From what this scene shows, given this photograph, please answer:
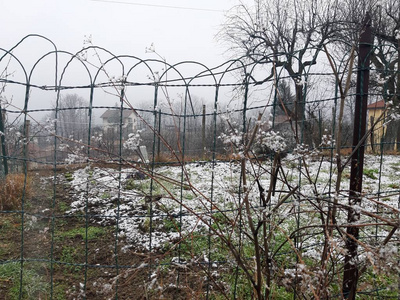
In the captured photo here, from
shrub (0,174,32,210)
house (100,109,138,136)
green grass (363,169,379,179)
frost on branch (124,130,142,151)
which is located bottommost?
shrub (0,174,32,210)

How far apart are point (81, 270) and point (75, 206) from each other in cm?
213

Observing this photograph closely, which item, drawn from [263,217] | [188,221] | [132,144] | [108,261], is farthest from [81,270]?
[263,217]

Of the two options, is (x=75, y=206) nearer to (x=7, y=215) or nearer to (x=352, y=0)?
(x=7, y=215)

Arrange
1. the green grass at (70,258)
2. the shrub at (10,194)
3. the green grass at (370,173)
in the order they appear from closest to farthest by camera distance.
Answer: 1. the green grass at (70,258)
2. the shrub at (10,194)
3. the green grass at (370,173)

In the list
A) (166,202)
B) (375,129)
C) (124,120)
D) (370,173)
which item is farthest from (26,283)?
(370,173)

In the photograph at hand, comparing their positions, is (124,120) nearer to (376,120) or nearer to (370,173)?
(376,120)

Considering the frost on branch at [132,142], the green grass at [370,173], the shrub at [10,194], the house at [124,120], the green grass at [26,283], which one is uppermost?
the house at [124,120]

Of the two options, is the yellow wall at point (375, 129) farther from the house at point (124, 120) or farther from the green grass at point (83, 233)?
the green grass at point (83, 233)

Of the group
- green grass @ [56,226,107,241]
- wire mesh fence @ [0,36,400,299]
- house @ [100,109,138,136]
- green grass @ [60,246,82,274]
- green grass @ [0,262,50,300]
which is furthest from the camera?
green grass @ [56,226,107,241]

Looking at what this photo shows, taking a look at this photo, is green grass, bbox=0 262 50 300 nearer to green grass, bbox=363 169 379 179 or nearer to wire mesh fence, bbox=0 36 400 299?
wire mesh fence, bbox=0 36 400 299

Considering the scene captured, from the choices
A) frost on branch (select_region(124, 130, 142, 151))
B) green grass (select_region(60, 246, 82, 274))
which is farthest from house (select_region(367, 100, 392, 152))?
green grass (select_region(60, 246, 82, 274))

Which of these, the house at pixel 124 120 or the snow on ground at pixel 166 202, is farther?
the snow on ground at pixel 166 202

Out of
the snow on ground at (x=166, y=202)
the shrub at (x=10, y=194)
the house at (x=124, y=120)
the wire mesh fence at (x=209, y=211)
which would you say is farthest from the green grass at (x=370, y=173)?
the shrub at (x=10, y=194)

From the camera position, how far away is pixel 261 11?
14.8 meters
